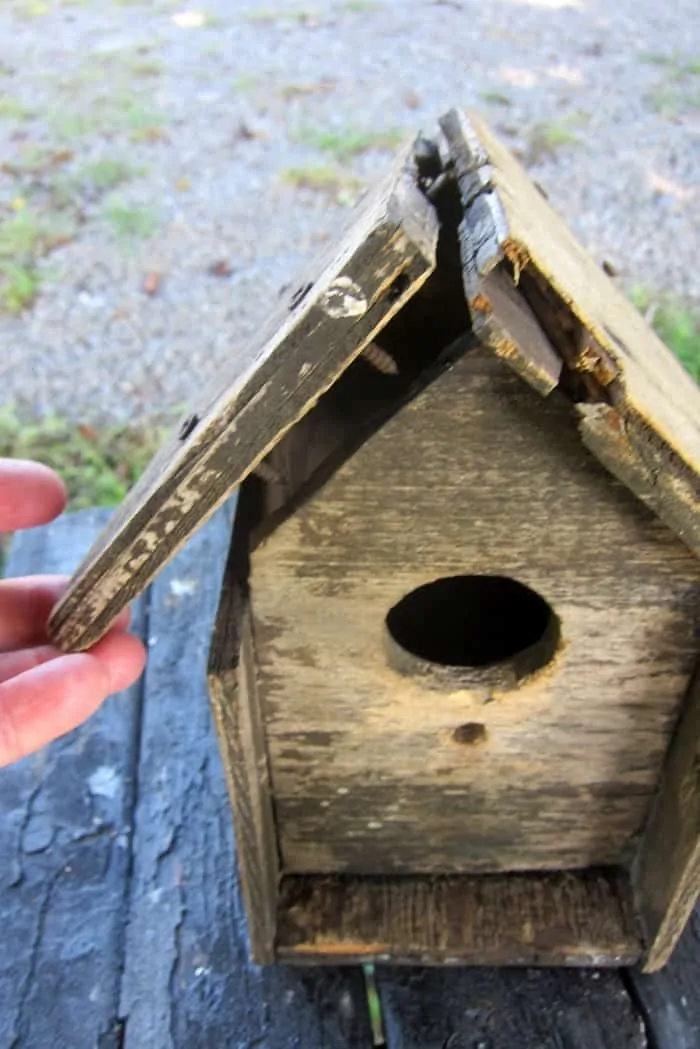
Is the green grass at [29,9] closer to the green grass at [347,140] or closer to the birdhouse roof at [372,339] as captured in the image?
the green grass at [347,140]

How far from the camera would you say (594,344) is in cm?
74

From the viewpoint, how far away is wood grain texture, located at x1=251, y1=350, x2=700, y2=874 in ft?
2.74

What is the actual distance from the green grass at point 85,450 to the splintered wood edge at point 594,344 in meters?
1.40

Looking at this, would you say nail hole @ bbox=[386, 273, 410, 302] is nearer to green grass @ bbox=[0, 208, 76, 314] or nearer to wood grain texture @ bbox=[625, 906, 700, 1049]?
wood grain texture @ bbox=[625, 906, 700, 1049]

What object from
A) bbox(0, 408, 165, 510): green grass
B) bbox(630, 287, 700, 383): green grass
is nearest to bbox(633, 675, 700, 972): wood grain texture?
bbox(0, 408, 165, 510): green grass

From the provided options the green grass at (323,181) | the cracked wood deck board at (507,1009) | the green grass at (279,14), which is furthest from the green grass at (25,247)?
the cracked wood deck board at (507,1009)

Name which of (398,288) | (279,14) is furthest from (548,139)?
(398,288)

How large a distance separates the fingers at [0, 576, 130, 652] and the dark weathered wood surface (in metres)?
0.21

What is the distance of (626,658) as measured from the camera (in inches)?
38.7

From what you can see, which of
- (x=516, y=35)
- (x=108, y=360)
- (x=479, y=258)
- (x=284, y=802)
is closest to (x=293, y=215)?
(x=108, y=360)

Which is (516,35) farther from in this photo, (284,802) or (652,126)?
(284,802)

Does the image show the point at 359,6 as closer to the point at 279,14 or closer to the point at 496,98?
the point at 279,14

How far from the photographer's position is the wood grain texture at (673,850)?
3.36 ft

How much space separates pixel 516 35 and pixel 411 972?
147 inches
